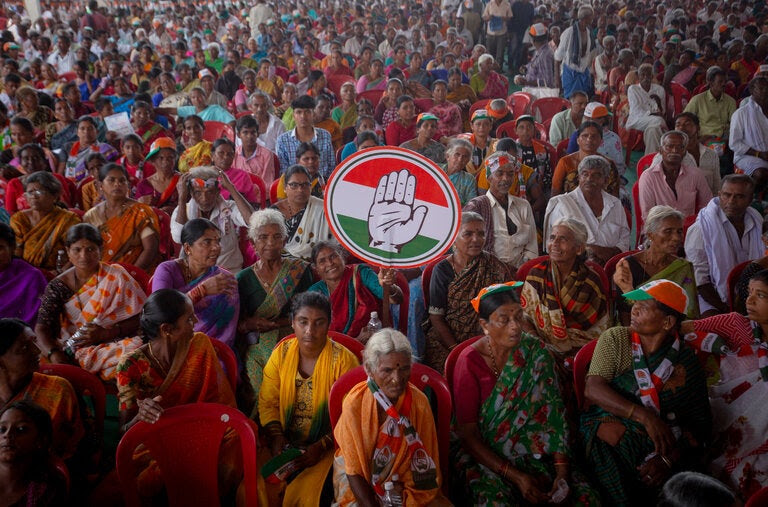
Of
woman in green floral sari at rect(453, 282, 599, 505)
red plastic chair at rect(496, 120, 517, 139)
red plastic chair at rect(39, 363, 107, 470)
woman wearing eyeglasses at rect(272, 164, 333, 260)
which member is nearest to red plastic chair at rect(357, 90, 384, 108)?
red plastic chair at rect(496, 120, 517, 139)

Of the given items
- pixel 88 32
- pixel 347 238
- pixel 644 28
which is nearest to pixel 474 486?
pixel 347 238

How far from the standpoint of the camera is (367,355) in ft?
7.49

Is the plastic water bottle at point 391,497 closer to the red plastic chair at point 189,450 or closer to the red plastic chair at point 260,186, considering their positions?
the red plastic chair at point 189,450

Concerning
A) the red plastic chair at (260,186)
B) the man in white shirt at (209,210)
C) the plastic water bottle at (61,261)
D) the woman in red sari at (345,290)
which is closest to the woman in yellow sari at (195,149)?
the red plastic chair at (260,186)

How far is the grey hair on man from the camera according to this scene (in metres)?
2.23

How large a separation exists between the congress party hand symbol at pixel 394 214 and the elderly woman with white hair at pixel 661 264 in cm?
142

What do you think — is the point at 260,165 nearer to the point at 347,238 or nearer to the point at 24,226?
the point at 24,226

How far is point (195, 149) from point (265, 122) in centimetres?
118

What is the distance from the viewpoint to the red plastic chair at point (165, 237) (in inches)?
174

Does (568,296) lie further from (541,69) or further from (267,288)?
(541,69)

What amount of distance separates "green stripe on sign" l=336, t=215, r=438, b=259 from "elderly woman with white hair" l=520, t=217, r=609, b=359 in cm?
98

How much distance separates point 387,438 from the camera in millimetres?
2188

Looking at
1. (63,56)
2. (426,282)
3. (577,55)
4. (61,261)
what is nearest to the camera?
(426,282)

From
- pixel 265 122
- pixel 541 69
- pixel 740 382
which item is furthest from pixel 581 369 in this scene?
pixel 541 69
